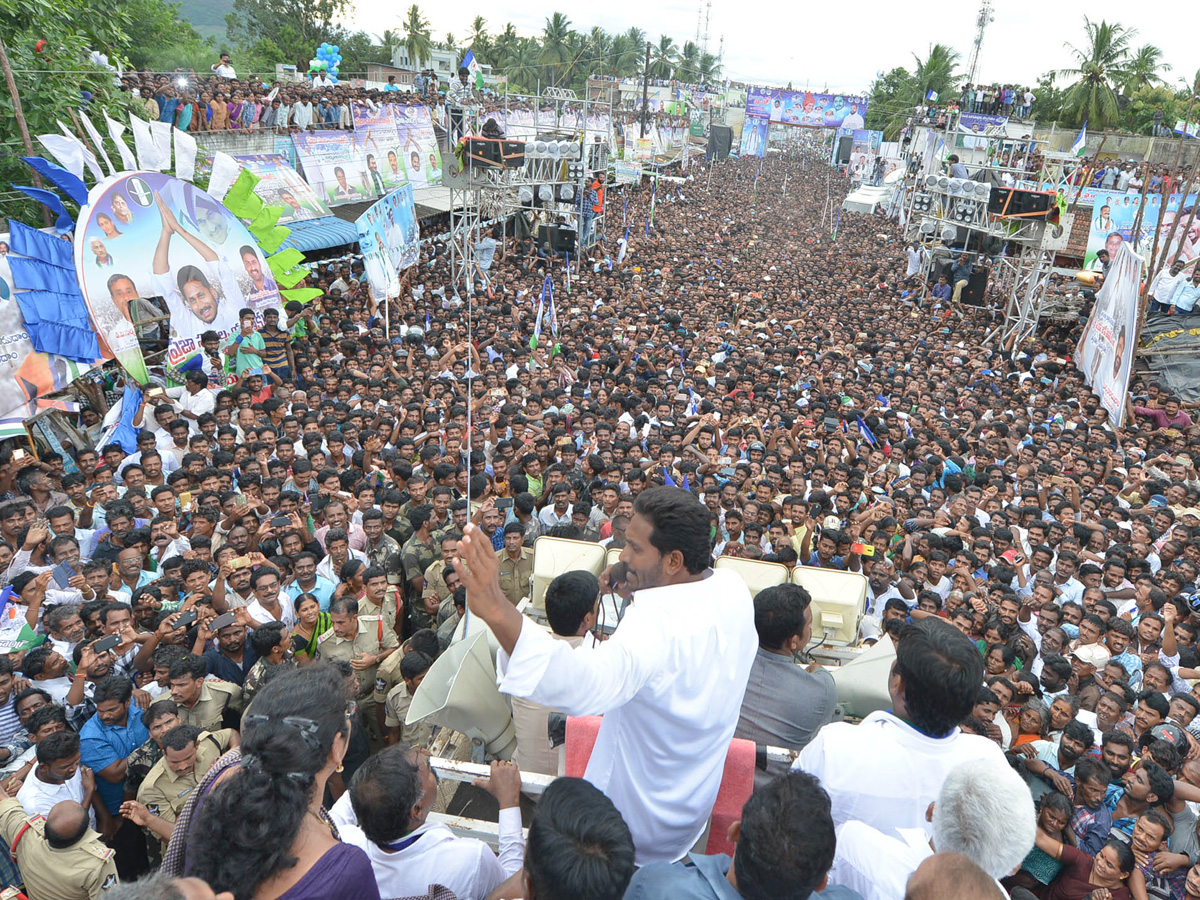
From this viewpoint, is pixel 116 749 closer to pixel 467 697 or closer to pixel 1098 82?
pixel 467 697

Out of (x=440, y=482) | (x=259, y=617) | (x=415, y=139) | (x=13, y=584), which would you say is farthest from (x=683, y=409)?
(x=415, y=139)

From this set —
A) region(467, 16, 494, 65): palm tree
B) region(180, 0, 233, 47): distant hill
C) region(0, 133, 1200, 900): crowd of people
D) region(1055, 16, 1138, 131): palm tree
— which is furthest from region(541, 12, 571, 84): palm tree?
region(180, 0, 233, 47): distant hill

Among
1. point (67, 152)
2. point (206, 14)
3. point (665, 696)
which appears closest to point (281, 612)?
point (665, 696)

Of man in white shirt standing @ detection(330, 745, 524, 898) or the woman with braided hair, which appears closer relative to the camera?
the woman with braided hair

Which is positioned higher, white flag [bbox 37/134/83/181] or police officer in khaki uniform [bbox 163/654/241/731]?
white flag [bbox 37/134/83/181]

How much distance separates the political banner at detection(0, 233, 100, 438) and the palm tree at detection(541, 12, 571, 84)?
6157 cm

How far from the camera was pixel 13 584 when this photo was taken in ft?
14.3

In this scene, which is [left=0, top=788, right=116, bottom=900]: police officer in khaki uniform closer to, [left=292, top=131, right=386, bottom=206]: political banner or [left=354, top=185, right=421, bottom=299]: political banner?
[left=354, top=185, right=421, bottom=299]: political banner

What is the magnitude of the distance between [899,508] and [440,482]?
4.07 meters

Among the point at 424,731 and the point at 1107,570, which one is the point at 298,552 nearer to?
the point at 424,731

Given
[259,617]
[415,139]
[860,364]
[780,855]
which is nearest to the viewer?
[780,855]

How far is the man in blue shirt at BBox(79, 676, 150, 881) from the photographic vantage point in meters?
3.34

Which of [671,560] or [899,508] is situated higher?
A: [671,560]

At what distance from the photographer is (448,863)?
6.85ft
